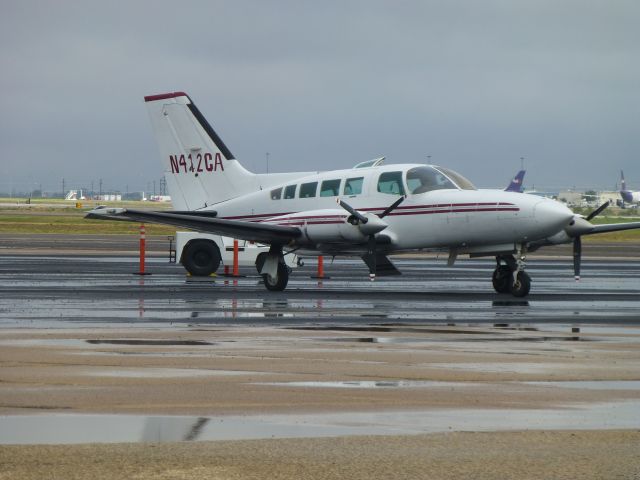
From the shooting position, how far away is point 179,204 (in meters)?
32.0

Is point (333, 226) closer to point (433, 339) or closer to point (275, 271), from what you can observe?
point (275, 271)

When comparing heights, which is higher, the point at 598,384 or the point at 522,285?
the point at 522,285

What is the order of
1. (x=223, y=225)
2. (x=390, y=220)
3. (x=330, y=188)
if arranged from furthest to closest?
(x=330, y=188)
(x=223, y=225)
(x=390, y=220)

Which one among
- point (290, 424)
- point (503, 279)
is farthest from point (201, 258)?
point (290, 424)

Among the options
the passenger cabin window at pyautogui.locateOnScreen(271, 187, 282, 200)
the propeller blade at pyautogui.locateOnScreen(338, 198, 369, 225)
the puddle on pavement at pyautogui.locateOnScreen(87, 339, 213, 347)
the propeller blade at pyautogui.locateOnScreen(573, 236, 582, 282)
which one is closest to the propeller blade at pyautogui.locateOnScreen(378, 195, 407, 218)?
the propeller blade at pyautogui.locateOnScreen(338, 198, 369, 225)

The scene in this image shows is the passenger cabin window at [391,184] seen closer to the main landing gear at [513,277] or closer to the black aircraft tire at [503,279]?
the main landing gear at [513,277]

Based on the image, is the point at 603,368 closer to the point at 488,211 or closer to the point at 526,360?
the point at 526,360

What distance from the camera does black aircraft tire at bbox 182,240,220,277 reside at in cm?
3366

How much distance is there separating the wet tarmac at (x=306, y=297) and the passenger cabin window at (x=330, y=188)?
2351mm

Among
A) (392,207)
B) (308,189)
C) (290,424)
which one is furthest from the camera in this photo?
(308,189)

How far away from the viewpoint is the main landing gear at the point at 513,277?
2533cm

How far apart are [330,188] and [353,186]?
2.49ft

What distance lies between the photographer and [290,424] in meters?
9.31

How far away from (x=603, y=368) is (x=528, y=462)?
A: 530cm
